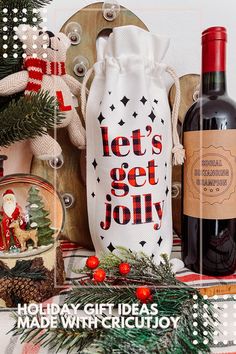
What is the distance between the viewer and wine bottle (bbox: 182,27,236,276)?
1.57 feet

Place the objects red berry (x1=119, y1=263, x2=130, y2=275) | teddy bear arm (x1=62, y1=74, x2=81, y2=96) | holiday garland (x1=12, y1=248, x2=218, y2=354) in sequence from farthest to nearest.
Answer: teddy bear arm (x1=62, y1=74, x2=81, y2=96) < red berry (x1=119, y1=263, x2=130, y2=275) < holiday garland (x1=12, y1=248, x2=218, y2=354)

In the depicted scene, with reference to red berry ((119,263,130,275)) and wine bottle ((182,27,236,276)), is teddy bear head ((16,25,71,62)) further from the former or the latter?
red berry ((119,263,130,275))

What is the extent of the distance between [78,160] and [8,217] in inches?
7.5

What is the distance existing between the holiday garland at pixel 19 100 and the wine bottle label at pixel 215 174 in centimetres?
20

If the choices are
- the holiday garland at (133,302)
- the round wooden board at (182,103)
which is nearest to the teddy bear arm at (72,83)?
the round wooden board at (182,103)

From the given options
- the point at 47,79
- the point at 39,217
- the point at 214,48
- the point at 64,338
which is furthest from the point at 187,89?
the point at 64,338

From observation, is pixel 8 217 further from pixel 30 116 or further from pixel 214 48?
pixel 214 48

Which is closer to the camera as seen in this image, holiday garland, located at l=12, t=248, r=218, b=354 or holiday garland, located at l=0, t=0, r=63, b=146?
holiday garland, located at l=12, t=248, r=218, b=354

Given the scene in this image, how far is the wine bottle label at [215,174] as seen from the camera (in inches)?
18.8

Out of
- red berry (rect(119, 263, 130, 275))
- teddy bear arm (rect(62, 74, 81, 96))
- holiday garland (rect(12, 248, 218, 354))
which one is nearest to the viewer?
holiday garland (rect(12, 248, 218, 354))

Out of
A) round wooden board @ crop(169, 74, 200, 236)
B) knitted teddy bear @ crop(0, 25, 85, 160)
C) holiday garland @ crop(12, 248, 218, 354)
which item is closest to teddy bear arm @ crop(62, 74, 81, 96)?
knitted teddy bear @ crop(0, 25, 85, 160)

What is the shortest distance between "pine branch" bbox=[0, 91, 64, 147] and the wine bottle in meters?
0.19

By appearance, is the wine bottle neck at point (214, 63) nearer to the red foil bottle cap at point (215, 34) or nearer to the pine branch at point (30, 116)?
the red foil bottle cap at point (215, 34)

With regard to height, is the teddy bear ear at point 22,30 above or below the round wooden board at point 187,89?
above
